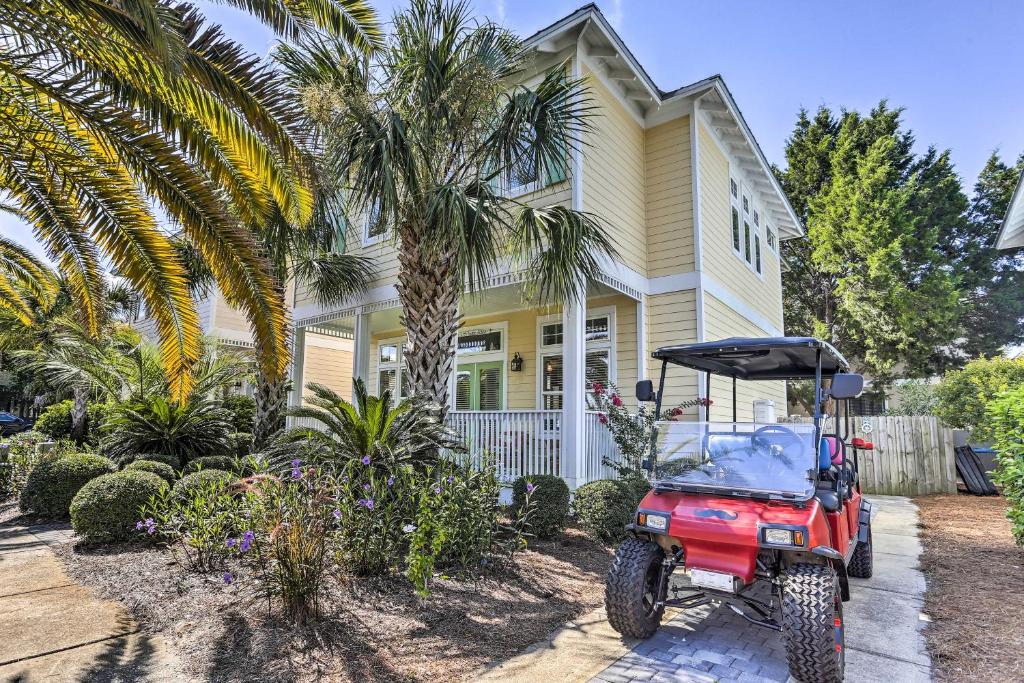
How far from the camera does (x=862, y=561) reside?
5.31 m

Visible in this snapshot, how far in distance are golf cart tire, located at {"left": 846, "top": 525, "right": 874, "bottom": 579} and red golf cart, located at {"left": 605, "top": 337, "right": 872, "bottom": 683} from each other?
0.84 metres

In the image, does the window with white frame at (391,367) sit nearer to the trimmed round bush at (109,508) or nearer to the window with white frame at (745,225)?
the trimmed round bush at (109,508)

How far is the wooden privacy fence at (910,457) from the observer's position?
1088cm

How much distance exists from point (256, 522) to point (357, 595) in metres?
1.01

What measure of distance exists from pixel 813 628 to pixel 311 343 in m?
15.9

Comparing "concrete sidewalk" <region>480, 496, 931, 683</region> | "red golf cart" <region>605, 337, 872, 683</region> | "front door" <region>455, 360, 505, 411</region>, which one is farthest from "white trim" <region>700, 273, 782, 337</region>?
"concrete sidewalk" <region>480, 496, 931, 683</region>

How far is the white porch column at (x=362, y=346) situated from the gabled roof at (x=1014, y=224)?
38.9 feet

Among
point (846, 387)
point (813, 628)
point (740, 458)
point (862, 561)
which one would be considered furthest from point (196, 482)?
point (862, 561)

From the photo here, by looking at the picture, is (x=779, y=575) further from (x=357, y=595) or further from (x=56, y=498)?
(x=56, y=498)

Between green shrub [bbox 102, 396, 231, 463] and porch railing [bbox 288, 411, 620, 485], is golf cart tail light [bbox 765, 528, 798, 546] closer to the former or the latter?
porch railing [bbox 288, 411, 620, 485]

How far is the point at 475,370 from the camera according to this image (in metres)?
12.7

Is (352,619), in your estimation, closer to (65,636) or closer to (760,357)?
(65,636)

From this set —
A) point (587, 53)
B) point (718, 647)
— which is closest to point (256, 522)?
point (718, 647)

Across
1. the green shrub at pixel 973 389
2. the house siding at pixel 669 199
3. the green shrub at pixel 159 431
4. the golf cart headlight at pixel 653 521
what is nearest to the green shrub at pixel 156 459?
the green shrub at pixel 159 431
